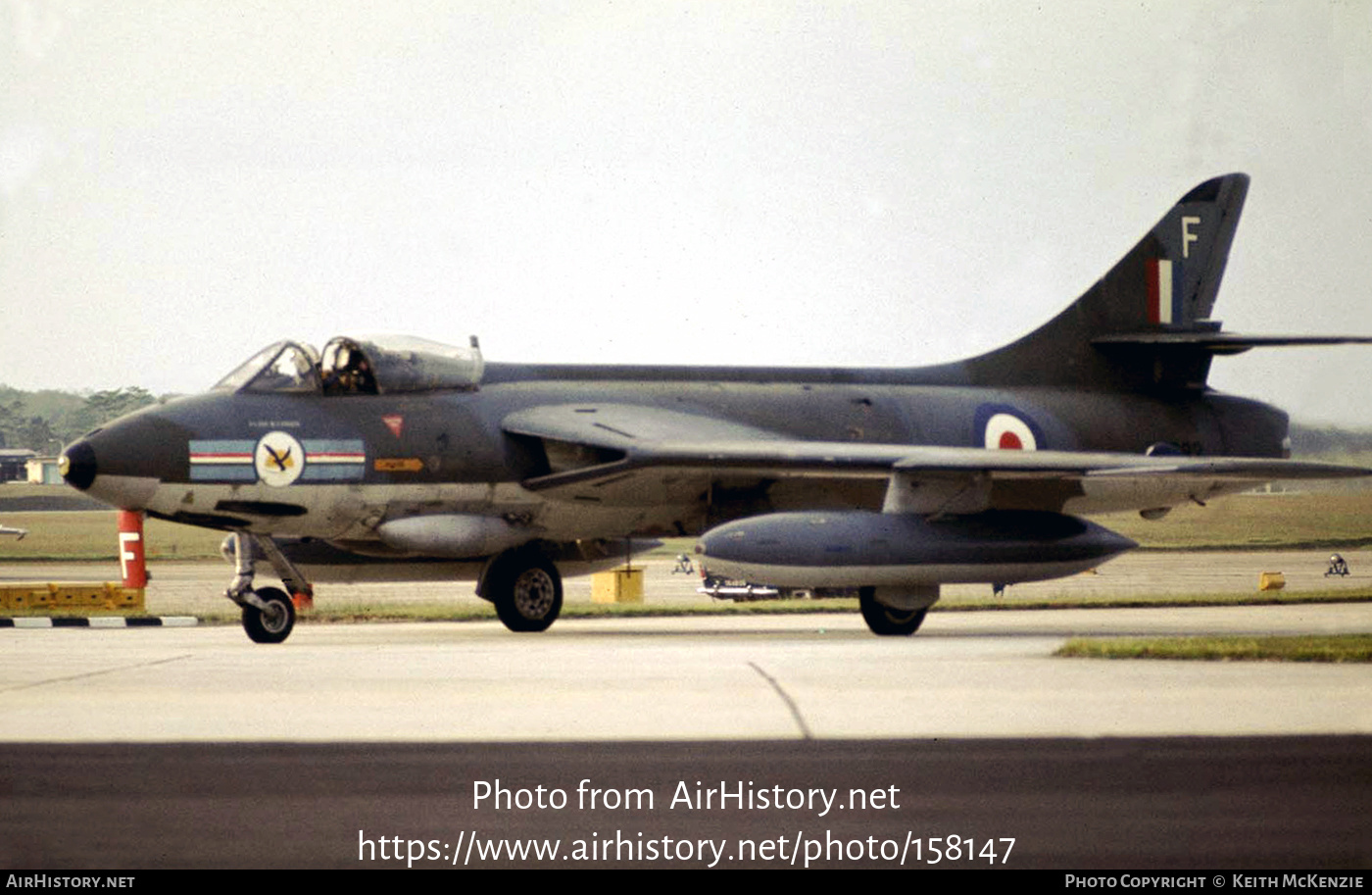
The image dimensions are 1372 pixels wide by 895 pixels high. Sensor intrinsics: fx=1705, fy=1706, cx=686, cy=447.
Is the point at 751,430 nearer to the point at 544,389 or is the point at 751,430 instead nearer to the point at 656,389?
the point at 656,389

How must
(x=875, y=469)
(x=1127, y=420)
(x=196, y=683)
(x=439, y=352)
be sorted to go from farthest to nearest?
(x=1127, y=420), (x=439, y=352), (x=875, y=469), (x=196, y=683)

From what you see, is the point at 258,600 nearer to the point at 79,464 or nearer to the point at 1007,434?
the point at 79,464

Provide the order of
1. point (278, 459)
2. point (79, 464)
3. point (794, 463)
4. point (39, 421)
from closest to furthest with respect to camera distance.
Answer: point (79, 464), point (278, 459), point (794, 463), point (39, 421)

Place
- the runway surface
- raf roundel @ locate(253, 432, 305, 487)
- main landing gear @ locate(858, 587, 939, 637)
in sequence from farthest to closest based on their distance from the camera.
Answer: main landing gear @ locate(858, 587, 939, 637)
raf roundel @ locate(253, 432, 305, 487)
the runway surface

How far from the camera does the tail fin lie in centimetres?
2217

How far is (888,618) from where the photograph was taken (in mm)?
18375

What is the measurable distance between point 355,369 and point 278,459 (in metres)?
1.38

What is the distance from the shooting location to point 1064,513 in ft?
62.8

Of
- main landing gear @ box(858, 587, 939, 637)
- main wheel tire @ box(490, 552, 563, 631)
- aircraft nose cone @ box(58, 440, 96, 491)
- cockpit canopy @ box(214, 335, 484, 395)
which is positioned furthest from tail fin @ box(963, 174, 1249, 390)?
aircraft nose cone @ box(58, 440, 96, 491)

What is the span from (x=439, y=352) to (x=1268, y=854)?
14361 mm

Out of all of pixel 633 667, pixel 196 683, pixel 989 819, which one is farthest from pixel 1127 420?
pixel 989 819

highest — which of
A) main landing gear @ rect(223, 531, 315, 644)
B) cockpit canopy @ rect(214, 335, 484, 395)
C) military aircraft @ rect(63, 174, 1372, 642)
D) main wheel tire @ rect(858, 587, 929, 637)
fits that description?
cockpit canopy @ rect(214, 335, 484, 395)

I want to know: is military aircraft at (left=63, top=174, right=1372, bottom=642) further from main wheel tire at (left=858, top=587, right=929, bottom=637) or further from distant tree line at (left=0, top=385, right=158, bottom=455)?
distant tree line at (left=0, top=385, right=158, bottom=455)

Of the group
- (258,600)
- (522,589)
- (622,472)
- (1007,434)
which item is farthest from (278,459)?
(1007,434)
